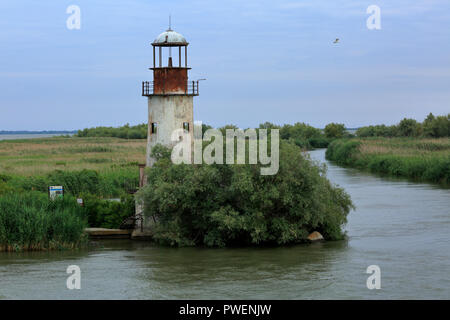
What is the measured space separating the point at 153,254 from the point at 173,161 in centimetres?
405

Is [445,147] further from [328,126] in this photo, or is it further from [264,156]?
[328,126]

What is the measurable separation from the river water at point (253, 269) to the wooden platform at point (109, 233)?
0.53 m

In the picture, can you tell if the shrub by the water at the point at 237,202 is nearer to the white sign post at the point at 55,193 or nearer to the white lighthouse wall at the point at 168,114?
the white lighthouse wall at the point at 168,114

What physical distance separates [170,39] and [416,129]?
277 feet

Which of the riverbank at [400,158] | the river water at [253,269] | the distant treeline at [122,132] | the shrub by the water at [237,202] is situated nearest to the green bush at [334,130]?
the distant treeline at [122,132]

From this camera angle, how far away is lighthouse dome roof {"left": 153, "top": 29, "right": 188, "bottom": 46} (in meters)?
27.9

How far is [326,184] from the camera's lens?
2783 centimetres

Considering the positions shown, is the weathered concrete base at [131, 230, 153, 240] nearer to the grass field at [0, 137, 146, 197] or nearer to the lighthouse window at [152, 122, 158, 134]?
the lighthouse window at [152, 122, 158, 134]

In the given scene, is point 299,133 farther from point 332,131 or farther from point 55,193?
point 55,193

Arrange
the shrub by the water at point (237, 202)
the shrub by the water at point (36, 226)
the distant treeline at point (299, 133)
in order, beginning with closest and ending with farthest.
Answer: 1. the shrub by the water at point (36, 226)
2. the shrub by the water at point (237, 202)
3. the distant treeline at point (299, 133)

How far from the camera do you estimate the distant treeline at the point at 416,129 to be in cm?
9806

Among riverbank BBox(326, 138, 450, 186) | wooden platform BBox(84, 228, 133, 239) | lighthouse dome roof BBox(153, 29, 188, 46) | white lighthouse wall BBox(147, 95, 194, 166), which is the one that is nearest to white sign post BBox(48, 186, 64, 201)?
wooden platform BBox(84, 228, 133, 239)

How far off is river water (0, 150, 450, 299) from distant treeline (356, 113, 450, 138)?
71648 millimetres
